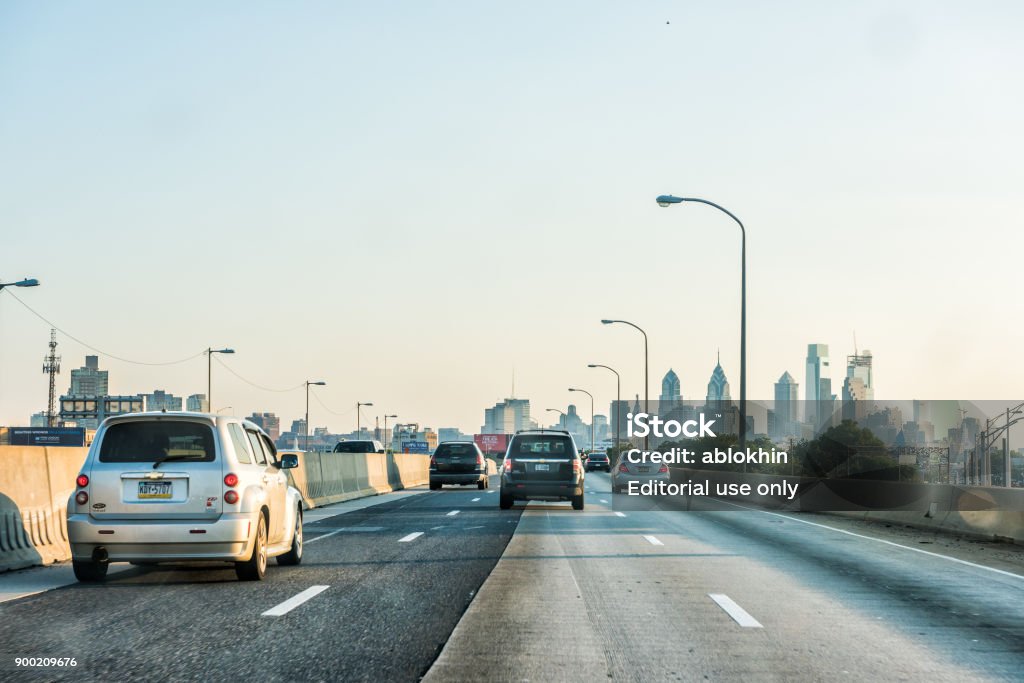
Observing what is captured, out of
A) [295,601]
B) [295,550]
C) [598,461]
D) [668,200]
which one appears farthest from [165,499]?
[598,461]

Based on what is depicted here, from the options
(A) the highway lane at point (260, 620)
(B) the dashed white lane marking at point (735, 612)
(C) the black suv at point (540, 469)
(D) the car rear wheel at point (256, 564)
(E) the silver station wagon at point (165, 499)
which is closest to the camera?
(A) the highway lane at point (260, 620)

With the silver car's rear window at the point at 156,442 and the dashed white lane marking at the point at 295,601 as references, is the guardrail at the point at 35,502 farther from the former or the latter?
the dashed white lane marking at the point at 295,601

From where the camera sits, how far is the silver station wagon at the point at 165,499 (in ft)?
38.4

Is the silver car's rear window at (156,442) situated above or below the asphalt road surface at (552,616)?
above

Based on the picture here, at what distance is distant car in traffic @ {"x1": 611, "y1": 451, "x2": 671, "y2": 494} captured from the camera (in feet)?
125

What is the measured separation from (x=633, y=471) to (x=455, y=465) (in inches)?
282

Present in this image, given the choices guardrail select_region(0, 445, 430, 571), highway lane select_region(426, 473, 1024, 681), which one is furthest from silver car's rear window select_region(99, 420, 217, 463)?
highway lane select_region(426, 473, 1024, 681)

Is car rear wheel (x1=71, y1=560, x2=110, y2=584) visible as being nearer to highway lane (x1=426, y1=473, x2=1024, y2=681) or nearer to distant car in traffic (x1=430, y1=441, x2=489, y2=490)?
highway lane (x1=426, y1=473, x2=1024, y2=681)

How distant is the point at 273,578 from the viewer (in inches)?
501

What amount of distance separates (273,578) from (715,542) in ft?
26.4

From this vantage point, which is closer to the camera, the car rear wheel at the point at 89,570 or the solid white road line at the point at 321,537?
the car rear wheel at the point at 89,570

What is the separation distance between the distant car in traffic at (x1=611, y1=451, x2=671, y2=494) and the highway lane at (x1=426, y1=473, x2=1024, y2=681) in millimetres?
20020

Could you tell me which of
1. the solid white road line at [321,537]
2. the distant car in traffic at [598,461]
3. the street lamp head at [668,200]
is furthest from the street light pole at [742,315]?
the distant car in traffic at [598,461]

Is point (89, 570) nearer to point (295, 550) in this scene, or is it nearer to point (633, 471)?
point (295, 550)
